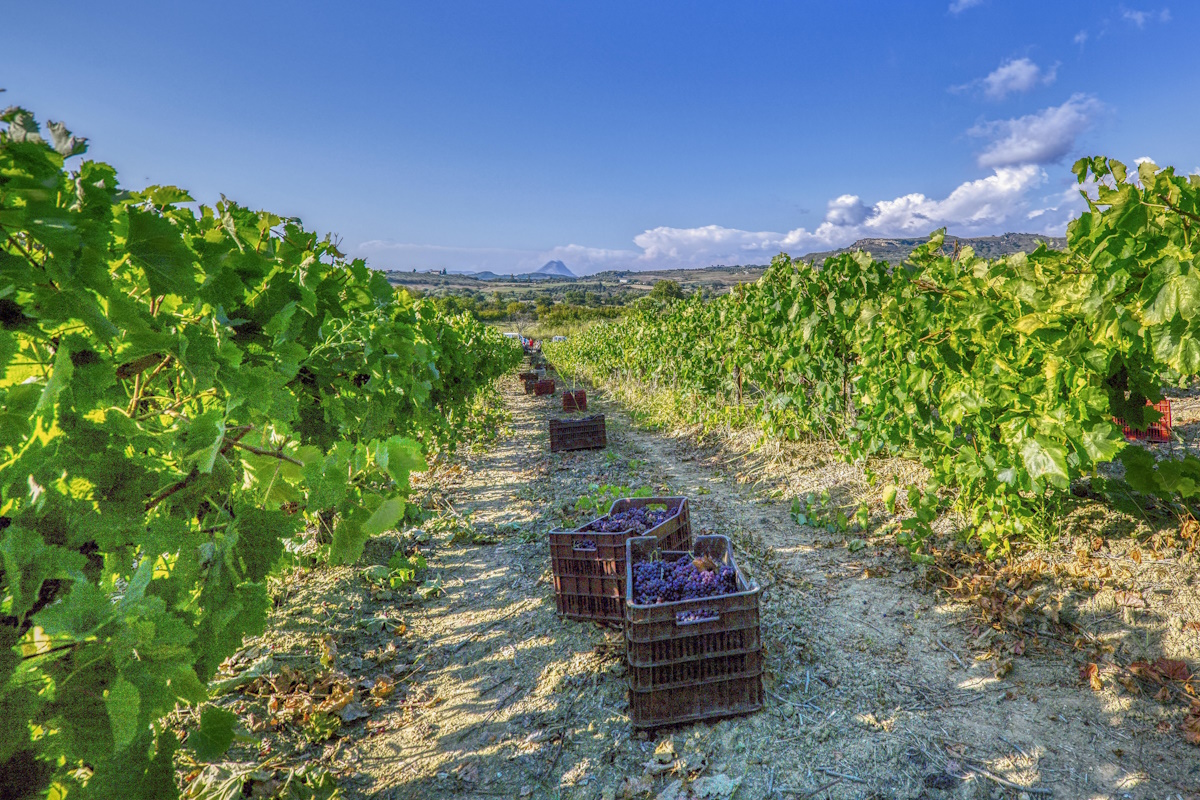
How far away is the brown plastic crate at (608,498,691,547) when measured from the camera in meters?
3.65

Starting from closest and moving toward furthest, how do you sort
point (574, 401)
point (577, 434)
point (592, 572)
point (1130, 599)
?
point (1130, 599) → point (592, 572) → point (577, 434) → point (574, 401)

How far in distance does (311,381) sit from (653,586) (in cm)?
187

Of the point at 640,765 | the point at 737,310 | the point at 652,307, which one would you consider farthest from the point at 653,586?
the point at 652,307

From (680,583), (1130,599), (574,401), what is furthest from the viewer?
(574,401)

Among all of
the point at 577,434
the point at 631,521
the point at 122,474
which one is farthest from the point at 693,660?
the point at 577,434

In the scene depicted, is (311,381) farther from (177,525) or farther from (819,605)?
(819,605)

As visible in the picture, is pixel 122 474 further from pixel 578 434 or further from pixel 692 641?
pixel 578 434

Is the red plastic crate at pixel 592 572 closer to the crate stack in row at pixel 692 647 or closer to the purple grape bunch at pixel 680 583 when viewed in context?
the purple grape bunch at pixel 680 583

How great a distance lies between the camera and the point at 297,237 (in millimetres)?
2451

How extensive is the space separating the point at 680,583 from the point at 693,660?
39cm

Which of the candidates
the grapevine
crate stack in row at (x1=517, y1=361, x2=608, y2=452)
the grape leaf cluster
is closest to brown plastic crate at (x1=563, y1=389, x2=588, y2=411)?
crate stack in row at (x1=517, y1=361, x2=608, y2=452)

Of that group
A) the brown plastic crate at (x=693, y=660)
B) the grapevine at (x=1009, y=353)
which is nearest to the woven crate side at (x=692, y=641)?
the brown plastic crate at (x=693, y=660)

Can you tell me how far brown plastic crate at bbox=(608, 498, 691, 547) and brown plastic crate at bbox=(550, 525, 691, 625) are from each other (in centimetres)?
3

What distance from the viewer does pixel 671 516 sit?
12.8 ft
